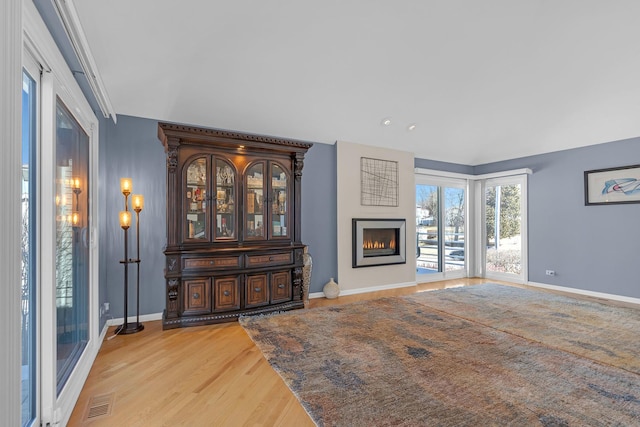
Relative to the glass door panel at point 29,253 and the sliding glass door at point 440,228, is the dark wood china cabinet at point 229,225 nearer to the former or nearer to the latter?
the glass door panel at point 29,253

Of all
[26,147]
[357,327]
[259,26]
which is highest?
[259,26]

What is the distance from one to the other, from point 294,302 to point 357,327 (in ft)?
3.52

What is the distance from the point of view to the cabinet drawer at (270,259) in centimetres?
391

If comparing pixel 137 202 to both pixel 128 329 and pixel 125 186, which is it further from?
pixel 128 329

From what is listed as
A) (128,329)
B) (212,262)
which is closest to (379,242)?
(212,262)

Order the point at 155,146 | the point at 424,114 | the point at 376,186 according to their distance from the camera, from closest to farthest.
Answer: the point at 155,146
the point at 424,114
the point at 376,186

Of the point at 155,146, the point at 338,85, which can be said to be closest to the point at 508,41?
the point at 338,85

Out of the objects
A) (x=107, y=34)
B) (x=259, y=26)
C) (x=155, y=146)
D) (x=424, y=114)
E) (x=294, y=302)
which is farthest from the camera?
(x=424, y=114)

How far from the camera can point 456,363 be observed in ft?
8.50

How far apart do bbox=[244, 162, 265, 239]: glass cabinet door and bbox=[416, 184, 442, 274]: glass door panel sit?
3.32m

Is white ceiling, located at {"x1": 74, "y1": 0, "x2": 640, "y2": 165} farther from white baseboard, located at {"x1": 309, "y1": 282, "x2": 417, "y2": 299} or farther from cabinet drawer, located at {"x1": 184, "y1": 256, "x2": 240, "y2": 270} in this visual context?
white baseboard, located at {"x1": 309, "y1": 282, "x2": 417, "y2": 299}

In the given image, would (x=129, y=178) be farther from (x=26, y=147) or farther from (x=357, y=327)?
(x=357, y=327)

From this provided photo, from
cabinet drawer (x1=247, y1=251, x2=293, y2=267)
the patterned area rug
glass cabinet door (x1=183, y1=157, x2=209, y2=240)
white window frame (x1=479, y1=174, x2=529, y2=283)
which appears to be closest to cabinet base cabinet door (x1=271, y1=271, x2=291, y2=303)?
cabinet drawer (x1=247, y1=251, x2=293, y2=267)

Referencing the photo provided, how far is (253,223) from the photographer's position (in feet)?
13.2
